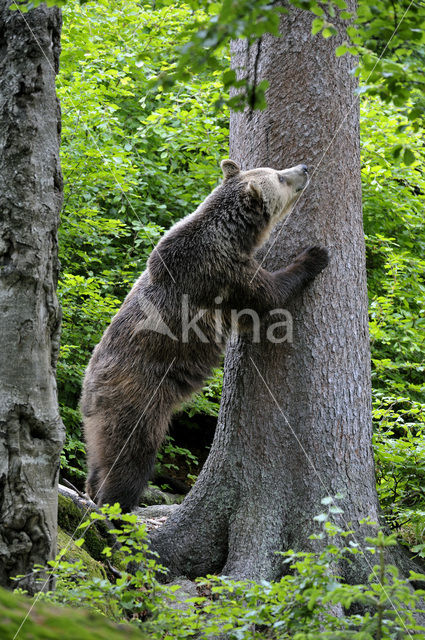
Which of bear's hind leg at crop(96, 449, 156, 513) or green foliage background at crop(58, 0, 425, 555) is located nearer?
bear's hind leg at crop(96, 449, 156, 513)

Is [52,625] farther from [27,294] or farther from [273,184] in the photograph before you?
[273,184]

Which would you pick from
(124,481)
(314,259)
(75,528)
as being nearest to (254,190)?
A: (314,259)

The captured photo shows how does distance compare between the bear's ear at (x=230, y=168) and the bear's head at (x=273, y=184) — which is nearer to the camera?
the bear's head at (x=273, y=184)

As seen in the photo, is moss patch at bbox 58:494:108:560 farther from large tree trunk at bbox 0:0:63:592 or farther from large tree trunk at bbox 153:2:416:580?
large tree trunk at bbox 0:0:63:592

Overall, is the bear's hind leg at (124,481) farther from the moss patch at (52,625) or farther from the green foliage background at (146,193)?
the moss patch at (52,625)

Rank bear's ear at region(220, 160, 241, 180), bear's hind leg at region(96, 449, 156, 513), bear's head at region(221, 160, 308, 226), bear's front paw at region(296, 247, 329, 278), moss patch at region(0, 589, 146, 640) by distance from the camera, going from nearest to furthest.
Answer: moss patch at region(0, 589, 146, 640)
bear's front paw at region(296, 247, 329, 278)
bear's head at region(221, 160, 308, 226)
bear's hind leg at region(96, 449, 156, 513)
bear's ear at region(220, 160, 241, 180)

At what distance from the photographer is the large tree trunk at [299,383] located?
447cm

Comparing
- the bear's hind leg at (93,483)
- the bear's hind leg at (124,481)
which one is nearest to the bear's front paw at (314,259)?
the bear's hind leg at (124,481)

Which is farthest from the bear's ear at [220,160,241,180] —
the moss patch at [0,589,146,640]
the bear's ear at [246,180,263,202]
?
the moss patch at [0,589,146,640]

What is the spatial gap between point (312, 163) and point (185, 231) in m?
1.16

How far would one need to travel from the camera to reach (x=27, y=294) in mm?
3176

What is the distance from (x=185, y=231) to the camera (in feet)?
17.4

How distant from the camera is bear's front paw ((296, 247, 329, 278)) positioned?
15.3 ft

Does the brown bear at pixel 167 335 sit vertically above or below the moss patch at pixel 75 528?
above
